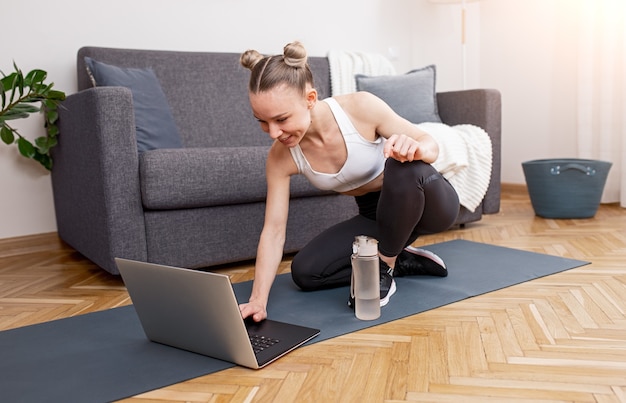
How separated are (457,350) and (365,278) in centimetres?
32

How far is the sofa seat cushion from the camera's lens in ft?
7.12

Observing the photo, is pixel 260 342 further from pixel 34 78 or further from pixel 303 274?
pixel 34 78

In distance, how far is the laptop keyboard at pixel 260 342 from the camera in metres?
1.45

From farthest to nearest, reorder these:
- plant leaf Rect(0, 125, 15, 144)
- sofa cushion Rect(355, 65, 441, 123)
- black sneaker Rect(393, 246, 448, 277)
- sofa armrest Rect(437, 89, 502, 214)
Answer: sofa cushion Rect(355, 65, 441, 123) → sofa armrest Rect(437, 89, 502, 214) → plant leaf Rect(0, 125, 15, 144) → black sneaker Rect(393, 246, 448, 277)

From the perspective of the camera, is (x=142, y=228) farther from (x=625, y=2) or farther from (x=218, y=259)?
(x=625, y=2)

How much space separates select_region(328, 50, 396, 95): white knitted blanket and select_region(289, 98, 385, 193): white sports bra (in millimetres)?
1565

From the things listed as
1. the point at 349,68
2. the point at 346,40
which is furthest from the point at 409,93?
the point at 346,40

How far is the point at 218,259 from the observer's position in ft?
7.74

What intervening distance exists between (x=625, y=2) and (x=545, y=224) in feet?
4.27

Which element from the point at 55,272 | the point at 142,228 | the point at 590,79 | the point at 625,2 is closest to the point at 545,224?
the point at 590,79

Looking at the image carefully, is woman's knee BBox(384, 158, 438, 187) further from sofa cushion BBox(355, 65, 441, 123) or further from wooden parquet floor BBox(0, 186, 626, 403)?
sofa cushion BBox(355, 65, 441, 123)

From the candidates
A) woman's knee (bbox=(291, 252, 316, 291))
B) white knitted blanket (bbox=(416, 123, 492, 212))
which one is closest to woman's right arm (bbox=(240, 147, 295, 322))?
woman's knee (bbox=(291, 252, 316, 291))

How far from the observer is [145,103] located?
8.48ft

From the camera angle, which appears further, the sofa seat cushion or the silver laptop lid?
the sofa seat cushion
